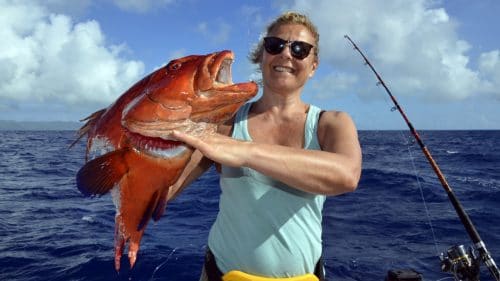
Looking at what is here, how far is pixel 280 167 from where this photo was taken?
6.41 feet

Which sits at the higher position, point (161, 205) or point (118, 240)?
point (161, 205)

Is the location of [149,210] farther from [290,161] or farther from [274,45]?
[274,45]

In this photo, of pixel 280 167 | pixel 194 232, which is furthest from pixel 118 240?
pixel 194 232

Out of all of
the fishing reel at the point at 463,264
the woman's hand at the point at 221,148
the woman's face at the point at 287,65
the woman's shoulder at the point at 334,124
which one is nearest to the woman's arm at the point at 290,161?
the woman's hand at the point at 221,148

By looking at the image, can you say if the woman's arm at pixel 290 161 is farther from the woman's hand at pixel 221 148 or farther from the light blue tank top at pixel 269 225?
the light blue tank top at pixel 269 225

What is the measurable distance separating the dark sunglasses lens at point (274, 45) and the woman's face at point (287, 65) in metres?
0.02

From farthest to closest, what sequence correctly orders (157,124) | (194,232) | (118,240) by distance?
(194,232)
(118,240)
(157,124)

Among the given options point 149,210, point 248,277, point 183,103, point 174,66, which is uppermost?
point 174,66

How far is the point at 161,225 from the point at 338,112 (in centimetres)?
810

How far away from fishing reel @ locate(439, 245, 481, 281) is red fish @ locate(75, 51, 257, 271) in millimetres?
3618

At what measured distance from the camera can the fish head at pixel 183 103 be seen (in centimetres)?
189

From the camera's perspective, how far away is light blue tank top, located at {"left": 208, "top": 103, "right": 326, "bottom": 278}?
243cm

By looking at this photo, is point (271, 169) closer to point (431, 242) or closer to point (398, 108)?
point (398, 108)

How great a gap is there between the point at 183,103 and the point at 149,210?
22.2 inches
